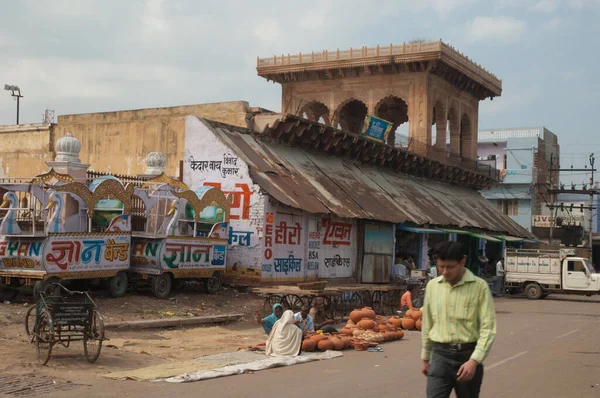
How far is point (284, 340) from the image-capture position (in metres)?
12.0

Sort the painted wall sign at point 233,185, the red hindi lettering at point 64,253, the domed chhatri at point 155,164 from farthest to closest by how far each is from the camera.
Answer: the painted wall sign at point 233,185 → the domed chhatri at point 155,164 → the red hindi lettering at point 64,253

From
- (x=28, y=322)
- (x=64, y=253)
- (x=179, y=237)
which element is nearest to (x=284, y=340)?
(x=28, y=322)

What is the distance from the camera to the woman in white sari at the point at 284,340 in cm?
1195

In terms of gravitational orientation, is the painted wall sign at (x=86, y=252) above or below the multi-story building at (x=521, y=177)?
below

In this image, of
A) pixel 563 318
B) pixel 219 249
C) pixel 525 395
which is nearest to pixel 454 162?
pixel 563 318

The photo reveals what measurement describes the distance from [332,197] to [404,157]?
10.5 m

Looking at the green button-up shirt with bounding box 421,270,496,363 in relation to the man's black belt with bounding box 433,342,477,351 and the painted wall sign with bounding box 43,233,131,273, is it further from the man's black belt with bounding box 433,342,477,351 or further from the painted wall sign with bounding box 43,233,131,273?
the painted wall sign with bounding box 43,233,131,273

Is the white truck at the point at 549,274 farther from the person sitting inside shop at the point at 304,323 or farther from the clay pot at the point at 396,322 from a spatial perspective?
the person sitting inside shop at the point at 304,323

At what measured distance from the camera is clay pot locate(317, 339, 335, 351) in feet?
41.1

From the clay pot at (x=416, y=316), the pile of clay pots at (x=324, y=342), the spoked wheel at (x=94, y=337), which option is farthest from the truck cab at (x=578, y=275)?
the spoked wheel at (x=94, y=337)

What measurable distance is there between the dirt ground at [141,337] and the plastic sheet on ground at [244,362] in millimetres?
678

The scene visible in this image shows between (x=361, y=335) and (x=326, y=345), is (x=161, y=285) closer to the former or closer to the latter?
(x=361, y=335)

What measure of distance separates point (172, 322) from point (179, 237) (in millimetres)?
3421

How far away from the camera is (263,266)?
21.2 m
